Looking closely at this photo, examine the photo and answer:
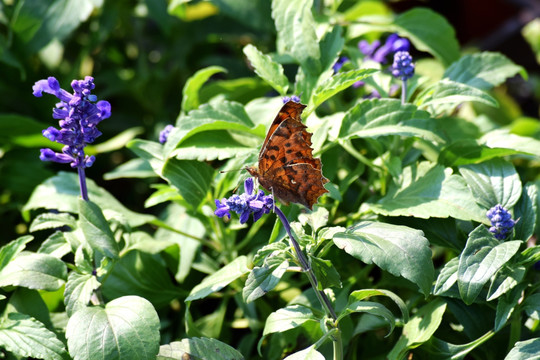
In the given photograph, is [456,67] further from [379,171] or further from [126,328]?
[126,328]

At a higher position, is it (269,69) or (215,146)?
(269,69)

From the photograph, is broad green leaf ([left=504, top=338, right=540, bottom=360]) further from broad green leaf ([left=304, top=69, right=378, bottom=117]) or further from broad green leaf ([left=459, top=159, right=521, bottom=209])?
broad green leaf ([left=304, top=69, right=378, bottom=117])

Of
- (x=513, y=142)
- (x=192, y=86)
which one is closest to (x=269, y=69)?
(x=192, y=86)

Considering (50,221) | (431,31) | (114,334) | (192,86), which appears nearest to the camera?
(114,334)

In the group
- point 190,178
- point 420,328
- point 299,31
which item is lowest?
point 420,328

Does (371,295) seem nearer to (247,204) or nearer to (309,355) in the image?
(309,355)

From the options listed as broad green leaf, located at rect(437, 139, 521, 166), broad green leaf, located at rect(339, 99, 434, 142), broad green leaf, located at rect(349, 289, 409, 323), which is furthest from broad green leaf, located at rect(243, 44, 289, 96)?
broad green leaf, located at rect(349, 289, 409, 323)

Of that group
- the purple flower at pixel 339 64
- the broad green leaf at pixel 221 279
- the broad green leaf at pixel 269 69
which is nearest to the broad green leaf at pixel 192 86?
the broad green leaf at pixel 269 69

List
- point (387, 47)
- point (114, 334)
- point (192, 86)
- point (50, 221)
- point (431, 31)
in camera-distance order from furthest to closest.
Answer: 1. point (431, 31)
2. point (387, 47)
3. point (192, 86)
4. point (50, 221)
5. point (114, 334)

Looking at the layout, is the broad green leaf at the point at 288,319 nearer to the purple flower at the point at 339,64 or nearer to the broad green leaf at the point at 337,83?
the broad green leaf at the point at 337,83
